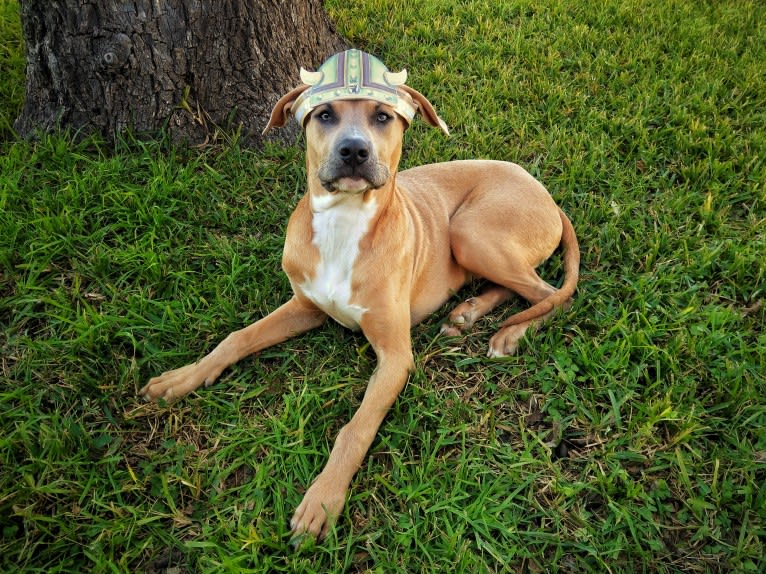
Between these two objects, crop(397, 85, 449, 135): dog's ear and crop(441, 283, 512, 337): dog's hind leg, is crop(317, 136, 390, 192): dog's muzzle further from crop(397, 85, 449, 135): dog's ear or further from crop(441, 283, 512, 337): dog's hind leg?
crop(441, 283, 512, 337): dog's hind leg

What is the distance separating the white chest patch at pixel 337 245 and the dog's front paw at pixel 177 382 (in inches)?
27.8

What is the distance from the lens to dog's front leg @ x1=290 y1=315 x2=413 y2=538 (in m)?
2.30

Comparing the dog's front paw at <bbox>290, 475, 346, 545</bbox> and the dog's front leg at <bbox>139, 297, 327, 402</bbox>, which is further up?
the dog's front leg at <bbox>139, 297, 327, 402</bbox>

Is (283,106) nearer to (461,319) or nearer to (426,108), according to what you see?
(426,108)

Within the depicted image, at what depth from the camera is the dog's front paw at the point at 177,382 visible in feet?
9.03

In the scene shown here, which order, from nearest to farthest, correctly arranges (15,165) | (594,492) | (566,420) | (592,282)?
1. (594,492)
2. (566,420)
3. (592,282)
4. (15,165)

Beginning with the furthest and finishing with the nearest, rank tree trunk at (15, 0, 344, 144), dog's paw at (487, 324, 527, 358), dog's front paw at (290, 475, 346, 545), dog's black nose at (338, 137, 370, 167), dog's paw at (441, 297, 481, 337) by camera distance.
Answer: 1. tree trunk at (15, 0, 344, 144)
2. dog's paw at (441, 297, 481, 337)
3. dog's paw at (487, 324, 527, 358)
4. dog's black nose at (338, 137, 370, 167)
5. dog's front paw at (290, 475, 346, 545)

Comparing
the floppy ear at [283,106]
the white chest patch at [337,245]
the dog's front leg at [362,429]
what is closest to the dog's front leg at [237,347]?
the white chest patch at [337,245]

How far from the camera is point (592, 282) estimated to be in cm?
342

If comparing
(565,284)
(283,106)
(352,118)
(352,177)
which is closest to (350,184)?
(352,177)

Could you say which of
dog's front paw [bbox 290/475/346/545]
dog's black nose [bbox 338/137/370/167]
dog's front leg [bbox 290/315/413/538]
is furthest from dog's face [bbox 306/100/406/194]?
dog's front paw [bbox 290/475/346/545]

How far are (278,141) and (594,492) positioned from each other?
3201mm

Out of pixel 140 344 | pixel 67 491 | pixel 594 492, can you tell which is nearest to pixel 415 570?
pixel 594 492

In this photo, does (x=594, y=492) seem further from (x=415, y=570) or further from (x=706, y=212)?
(x=706, y=212)
